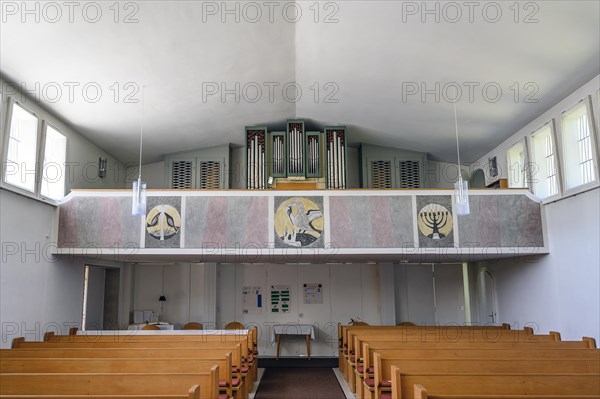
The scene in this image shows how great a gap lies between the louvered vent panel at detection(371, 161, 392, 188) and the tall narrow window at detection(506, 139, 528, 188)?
247 cm

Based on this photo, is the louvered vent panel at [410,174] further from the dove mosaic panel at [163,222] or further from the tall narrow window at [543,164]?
the dove mosaic panel at [163,222]

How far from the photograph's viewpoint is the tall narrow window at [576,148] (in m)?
6.77

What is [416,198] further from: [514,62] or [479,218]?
[514,62]

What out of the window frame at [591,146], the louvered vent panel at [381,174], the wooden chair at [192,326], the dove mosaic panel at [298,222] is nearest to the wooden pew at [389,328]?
the dove mosaic panel at [298,222]

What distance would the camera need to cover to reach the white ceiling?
546 centimetres

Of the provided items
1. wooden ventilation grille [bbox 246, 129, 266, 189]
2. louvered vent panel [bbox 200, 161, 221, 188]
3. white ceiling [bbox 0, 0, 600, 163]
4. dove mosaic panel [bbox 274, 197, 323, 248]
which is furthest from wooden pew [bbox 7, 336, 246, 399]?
louvered vent panel [bbox 200, 161, 221, 188]

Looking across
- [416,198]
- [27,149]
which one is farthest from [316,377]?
[27,149]

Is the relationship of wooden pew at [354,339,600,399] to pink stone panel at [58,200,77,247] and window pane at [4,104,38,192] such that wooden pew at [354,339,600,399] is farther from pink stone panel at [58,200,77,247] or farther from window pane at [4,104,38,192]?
window pane at [4,104,38,192]

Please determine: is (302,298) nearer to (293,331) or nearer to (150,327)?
(293,331)

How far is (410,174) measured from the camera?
34.6 ft

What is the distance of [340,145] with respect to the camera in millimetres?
9742

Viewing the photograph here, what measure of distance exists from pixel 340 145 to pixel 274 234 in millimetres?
2867

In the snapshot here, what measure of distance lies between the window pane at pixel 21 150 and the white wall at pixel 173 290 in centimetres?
422

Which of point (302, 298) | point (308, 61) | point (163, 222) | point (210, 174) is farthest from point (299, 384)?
point (308, 61)
